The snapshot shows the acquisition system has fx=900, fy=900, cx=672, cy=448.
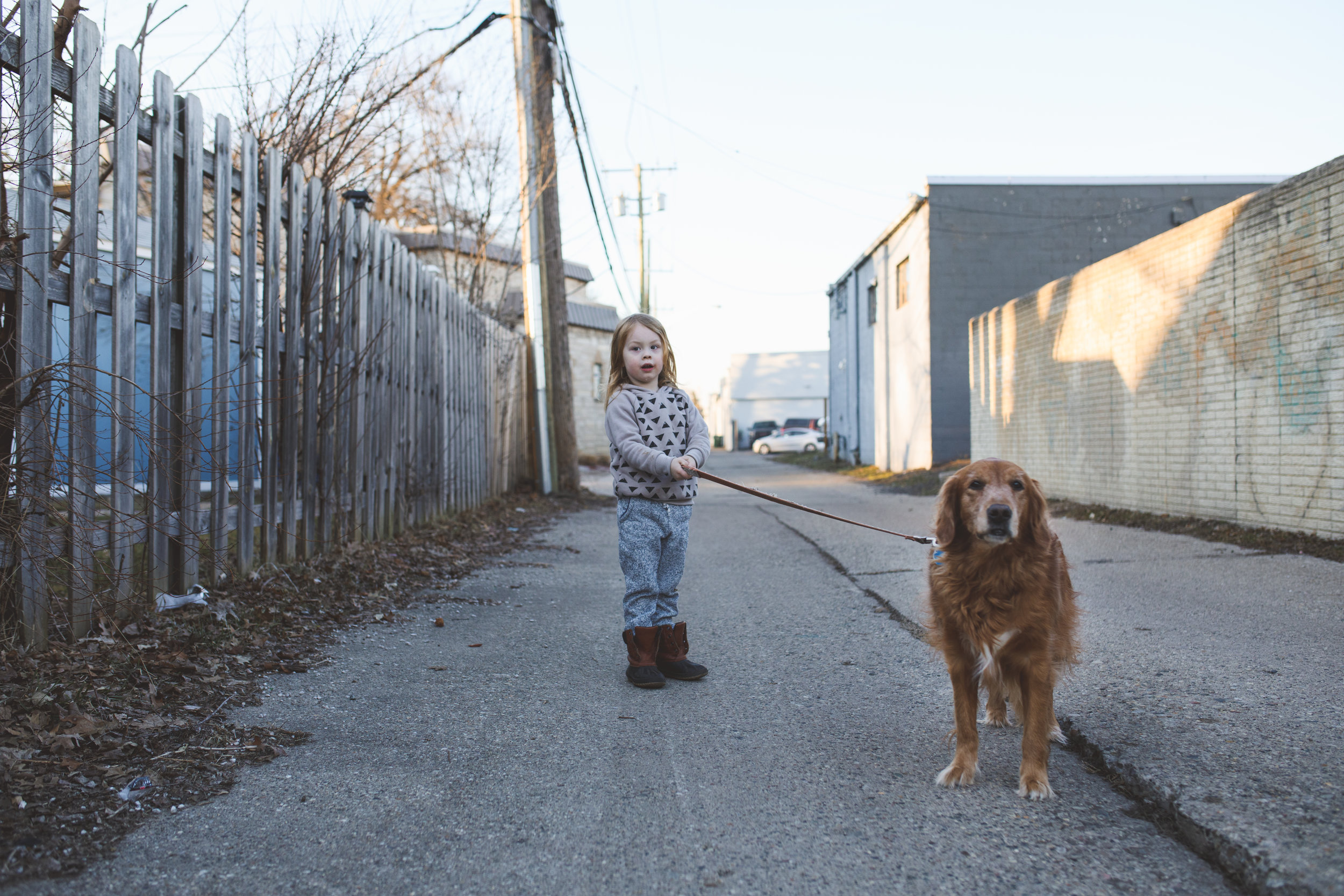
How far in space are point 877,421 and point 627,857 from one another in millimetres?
21736

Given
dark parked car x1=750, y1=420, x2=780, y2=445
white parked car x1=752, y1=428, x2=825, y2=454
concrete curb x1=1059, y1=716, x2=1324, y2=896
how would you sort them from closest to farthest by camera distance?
concrete curb x1=1059, y1=716, x2=1324, y2=896
white parked car x1=752, y1=428, x2=825, y2=454
dark parked car x1=750, y1=420, x2=780, y2=445

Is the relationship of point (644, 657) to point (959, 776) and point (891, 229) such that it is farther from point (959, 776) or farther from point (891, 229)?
point (891, 229)

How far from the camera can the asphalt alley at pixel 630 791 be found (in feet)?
6.72

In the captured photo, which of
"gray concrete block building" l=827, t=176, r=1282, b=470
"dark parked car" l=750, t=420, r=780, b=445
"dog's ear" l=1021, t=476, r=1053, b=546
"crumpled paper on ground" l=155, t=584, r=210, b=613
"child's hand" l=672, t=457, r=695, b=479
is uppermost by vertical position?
"gray concrete block building" l=827, t=176, r=1282, b=470

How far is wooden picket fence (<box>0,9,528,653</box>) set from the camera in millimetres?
3041

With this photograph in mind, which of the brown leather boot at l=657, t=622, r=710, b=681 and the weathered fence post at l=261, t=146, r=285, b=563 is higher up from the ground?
the weathered fence post at l=261, t=146, r=285, b=563

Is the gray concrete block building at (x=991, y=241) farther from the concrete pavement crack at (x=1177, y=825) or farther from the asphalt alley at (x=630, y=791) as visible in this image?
the concrete pavement crack at (x=1177, y=825)

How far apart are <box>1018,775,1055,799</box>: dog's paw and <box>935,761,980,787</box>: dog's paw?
133mm

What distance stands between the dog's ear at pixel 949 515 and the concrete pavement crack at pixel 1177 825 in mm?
339

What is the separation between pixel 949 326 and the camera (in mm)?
18375

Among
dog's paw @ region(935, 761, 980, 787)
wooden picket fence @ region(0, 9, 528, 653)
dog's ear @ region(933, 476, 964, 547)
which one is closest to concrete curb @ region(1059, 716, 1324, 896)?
dog's paw @ region(935, 761, 980, 787)

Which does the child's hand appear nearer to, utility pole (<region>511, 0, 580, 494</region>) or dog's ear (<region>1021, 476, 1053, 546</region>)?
dog's ear (<region>1021, 476, 1053, 546</region>)

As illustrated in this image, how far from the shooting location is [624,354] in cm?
392

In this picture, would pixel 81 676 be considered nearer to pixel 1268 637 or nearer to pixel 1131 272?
pixel 1268 637
